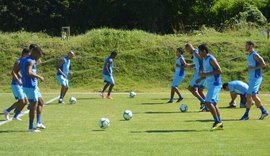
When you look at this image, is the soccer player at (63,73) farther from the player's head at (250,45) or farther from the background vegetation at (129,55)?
the player's head at (250,45)

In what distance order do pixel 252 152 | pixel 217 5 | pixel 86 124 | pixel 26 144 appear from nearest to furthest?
pixel 252 152
pixel 26 144
pixel 86 124
pixel 217 5

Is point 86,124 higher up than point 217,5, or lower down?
lower down

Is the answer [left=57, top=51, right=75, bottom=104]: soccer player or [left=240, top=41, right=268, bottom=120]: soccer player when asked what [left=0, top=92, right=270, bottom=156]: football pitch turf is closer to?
[left=240, top=41, right=268, bottom=120]: soccer player

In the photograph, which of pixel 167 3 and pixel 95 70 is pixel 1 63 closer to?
pixel 95 70

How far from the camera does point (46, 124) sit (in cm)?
1543

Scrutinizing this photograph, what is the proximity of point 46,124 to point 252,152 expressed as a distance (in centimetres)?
655

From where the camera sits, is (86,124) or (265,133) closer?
(265,133)

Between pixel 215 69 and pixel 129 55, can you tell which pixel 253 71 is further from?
pixel 129 55

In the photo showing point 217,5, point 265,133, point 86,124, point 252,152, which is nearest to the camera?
point 252,152

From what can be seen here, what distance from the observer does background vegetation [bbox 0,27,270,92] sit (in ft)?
109

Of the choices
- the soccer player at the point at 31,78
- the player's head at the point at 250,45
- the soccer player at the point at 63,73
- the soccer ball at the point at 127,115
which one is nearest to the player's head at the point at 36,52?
the soccer player at the point at 31,78

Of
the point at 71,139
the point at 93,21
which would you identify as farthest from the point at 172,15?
the point at 71,139

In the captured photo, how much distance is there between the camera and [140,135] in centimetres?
1315

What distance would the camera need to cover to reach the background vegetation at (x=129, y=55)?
33.1 meters
